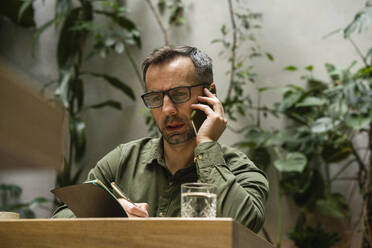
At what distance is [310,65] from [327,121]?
531 millimetres

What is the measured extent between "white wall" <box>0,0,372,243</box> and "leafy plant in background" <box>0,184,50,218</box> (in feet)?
0.56

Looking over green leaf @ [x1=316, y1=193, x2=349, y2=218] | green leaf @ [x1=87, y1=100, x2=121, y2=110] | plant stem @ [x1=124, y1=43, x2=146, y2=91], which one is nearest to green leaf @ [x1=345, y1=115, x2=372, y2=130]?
green leaf @ [x1=316, y1=193, x2=349, y2=218]

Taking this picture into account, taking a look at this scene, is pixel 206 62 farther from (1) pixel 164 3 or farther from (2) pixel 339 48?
(1) pixel 164 3

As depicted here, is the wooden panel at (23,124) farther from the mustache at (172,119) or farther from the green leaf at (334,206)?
the green leaf at (334,206)

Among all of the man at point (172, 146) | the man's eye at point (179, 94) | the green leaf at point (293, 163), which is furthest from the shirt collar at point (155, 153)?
the green leaf at point (293, 163)

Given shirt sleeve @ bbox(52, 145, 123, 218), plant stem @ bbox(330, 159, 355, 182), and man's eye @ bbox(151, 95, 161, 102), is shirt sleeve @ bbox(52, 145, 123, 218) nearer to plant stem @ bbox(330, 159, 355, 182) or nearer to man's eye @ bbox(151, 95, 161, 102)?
man's eye @ bbox(151, 95, 161, 102)

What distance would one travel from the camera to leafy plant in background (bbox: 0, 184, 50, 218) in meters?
3.10

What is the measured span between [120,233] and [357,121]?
2154mm

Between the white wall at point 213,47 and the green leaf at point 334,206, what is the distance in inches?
7.9

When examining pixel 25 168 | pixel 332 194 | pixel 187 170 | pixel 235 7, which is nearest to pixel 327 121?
pixel 332 194

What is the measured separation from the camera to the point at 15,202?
11.3 ft

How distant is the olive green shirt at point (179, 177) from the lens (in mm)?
1267

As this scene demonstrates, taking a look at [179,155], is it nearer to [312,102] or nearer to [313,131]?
[313,131]

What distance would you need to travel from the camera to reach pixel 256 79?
3.21m
